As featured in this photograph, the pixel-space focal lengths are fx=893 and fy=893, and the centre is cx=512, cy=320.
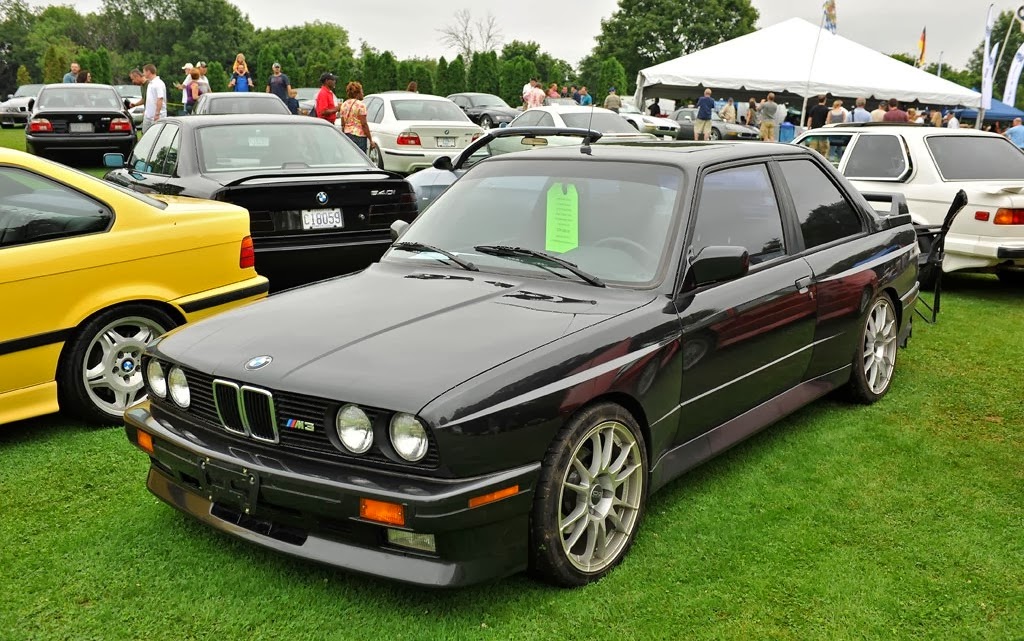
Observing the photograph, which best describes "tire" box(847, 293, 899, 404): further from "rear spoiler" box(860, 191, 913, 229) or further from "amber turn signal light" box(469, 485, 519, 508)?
"amber turn signal light" box(469, 485, 519, 508)

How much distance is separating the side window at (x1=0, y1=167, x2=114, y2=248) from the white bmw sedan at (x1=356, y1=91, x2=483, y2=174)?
9.42 m

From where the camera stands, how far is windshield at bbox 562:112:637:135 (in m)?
15.2

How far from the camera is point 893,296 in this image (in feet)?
17.6

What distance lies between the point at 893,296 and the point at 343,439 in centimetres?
384

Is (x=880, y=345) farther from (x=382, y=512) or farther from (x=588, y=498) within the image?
(x=382, y=512)

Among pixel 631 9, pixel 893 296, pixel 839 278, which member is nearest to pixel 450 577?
pixel 839 278

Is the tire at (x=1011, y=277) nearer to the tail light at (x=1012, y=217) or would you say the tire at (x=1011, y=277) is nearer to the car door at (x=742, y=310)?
the tail light at (x=1012, y=217)

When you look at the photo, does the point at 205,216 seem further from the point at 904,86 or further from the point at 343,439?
the point at 904,86

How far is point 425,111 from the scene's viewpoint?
50.4ft

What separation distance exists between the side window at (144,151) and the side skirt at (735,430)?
5.89 m

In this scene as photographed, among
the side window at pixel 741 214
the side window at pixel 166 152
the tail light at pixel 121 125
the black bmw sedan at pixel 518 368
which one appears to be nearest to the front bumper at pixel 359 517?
the black bmw sedan at pixel 518 368

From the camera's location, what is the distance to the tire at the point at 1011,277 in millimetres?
9273

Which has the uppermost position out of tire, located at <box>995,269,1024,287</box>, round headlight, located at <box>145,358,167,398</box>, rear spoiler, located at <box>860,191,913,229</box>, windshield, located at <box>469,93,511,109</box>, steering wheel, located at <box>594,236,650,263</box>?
windshield, located at <box>469,93,511,109</box>

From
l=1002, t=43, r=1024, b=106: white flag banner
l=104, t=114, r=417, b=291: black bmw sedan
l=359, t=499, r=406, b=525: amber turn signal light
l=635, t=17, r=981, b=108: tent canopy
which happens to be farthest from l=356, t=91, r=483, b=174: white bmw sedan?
l=1002, t=43, r=1024, b=106: white flag banner
